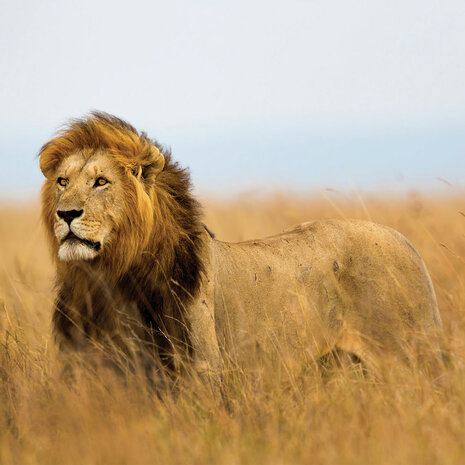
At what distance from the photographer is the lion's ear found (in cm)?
466

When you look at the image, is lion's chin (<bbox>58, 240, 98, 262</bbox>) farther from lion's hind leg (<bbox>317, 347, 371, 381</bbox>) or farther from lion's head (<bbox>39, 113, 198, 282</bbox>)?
lion's hind leg (<bbox>317, 347, 371, 381</bbox>)

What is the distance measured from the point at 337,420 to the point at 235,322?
127 cm

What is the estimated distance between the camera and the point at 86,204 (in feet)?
14.3

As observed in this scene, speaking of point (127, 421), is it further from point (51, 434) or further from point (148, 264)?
point (148, 264)

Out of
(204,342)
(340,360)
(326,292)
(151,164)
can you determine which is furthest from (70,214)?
(340,360)

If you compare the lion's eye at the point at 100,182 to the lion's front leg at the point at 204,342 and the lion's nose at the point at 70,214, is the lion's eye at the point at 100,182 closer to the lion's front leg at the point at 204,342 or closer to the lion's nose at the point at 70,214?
the lion's nose at the point at 70,214

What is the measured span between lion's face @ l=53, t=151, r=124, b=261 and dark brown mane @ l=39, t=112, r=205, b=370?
0.25 feet

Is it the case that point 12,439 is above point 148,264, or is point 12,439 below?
below

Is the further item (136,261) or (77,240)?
(136,261)

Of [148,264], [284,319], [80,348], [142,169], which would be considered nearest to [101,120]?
[142,169]

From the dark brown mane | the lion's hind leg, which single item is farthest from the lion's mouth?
the lion's hind leg

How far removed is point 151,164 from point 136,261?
24.9 inches

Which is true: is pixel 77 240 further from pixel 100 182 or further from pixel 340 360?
pixel 340 360

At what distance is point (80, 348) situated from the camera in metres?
4.57
